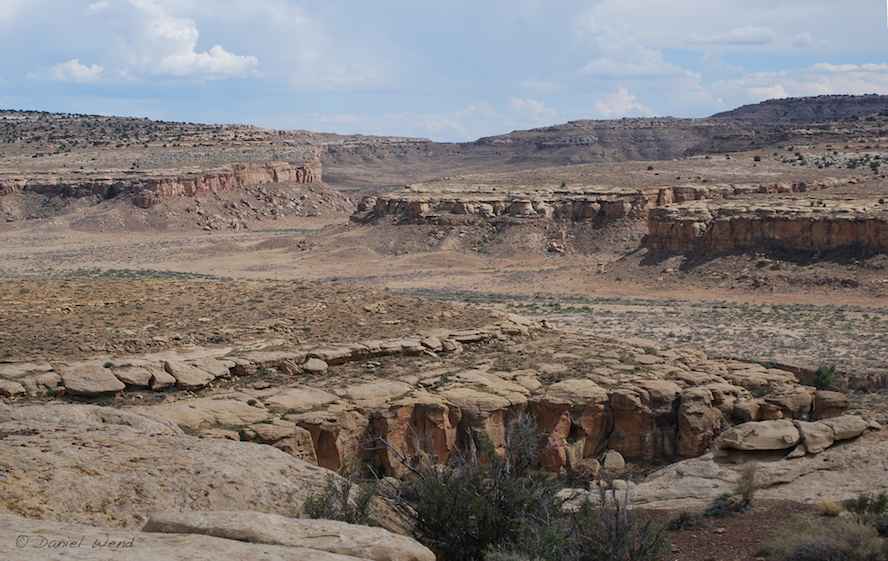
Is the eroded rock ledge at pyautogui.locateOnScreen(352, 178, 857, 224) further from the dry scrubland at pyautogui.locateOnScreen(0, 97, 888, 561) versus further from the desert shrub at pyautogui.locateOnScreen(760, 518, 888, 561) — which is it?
the desert shrub at pyautogui.locateOnScreen(760, 518, 888, 561)

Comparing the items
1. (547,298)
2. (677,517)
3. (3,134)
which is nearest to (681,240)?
(547,298)

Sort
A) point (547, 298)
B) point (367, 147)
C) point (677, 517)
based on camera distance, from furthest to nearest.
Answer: point (367, 147)
point (547, 298)
point (677, 517)

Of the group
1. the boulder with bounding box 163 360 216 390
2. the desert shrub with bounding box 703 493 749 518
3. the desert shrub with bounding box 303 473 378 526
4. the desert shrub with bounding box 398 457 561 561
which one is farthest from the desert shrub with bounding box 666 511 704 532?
the boulder with bounding box 163 360 216 390

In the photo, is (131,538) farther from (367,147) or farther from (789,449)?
(367,147)

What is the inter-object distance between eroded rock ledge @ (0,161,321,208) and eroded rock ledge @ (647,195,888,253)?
3695cm

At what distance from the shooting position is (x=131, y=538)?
6.98m

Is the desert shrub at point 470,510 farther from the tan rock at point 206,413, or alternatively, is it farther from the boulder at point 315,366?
the boulder at point 315,366

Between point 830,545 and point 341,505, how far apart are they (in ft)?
14.5

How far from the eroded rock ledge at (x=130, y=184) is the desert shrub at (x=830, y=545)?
62.4m

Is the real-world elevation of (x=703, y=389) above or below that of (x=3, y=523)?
below

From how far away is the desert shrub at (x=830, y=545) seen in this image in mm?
9445

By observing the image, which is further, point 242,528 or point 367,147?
point 367,147

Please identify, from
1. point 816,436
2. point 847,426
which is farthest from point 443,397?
point 847,426

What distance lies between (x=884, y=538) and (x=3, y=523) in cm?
777
